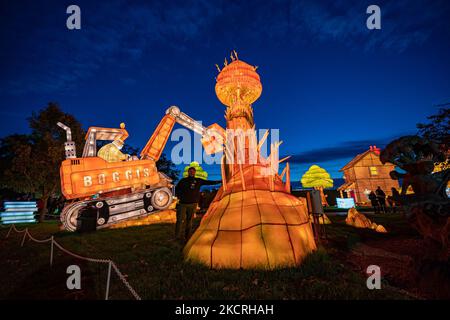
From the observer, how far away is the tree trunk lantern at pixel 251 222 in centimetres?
415

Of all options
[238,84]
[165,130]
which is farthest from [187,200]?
[165,130]

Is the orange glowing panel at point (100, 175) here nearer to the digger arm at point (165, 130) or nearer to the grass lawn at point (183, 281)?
the digger arm at point (165, 130)

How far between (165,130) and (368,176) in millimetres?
34730

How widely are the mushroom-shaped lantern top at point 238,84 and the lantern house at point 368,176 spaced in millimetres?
32444

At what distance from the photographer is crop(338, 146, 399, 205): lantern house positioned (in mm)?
33469

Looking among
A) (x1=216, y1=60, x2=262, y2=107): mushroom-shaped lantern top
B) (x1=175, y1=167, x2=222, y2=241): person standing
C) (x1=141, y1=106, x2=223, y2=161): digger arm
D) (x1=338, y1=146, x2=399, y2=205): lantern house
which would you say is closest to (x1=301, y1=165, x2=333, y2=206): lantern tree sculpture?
(x1=338, y1=146, x2=399, y2=205): lantern house

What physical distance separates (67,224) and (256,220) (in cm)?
1129

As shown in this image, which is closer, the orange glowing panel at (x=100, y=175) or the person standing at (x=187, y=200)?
the person standing at (x=187, y=200)

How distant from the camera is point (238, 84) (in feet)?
25.1

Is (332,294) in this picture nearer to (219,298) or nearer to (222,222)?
(219,298)

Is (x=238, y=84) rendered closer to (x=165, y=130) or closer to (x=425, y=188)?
(x=425, y=188)

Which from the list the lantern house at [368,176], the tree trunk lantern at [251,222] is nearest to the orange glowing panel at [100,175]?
the tree trunk lantern at [251,222]
